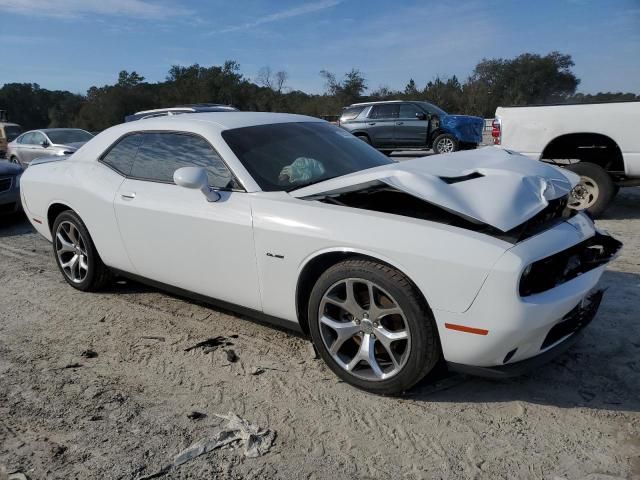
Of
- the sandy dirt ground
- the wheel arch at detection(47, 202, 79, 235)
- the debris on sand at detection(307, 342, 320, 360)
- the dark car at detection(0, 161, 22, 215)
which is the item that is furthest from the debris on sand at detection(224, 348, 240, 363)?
the dark car at detection(0, 161, 22, 215)

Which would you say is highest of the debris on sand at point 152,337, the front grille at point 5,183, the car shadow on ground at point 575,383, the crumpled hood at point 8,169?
the crumpled hood at point 8,169

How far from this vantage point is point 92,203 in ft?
13.2

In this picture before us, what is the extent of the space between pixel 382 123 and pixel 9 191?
10.6m

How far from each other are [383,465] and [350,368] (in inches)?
25.5

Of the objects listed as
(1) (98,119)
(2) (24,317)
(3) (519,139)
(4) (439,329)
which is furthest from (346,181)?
(1) (98,119)

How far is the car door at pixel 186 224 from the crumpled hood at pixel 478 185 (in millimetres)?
481

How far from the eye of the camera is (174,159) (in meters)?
3.65

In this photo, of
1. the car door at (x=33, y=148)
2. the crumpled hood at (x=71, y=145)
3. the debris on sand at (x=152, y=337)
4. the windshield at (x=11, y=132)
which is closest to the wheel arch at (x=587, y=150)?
the debris on sand at (x=152, y=337)

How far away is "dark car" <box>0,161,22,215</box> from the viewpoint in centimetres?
766

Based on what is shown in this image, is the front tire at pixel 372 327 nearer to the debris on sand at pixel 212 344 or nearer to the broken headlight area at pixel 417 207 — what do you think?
the broken headlight area at pixel 417 207

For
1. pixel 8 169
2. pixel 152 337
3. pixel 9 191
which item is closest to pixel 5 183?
pixel 9 191

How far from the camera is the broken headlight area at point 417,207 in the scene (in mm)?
2672

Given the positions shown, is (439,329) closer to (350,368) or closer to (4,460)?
(350,368)

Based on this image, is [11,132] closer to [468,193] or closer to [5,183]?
[5,183]
